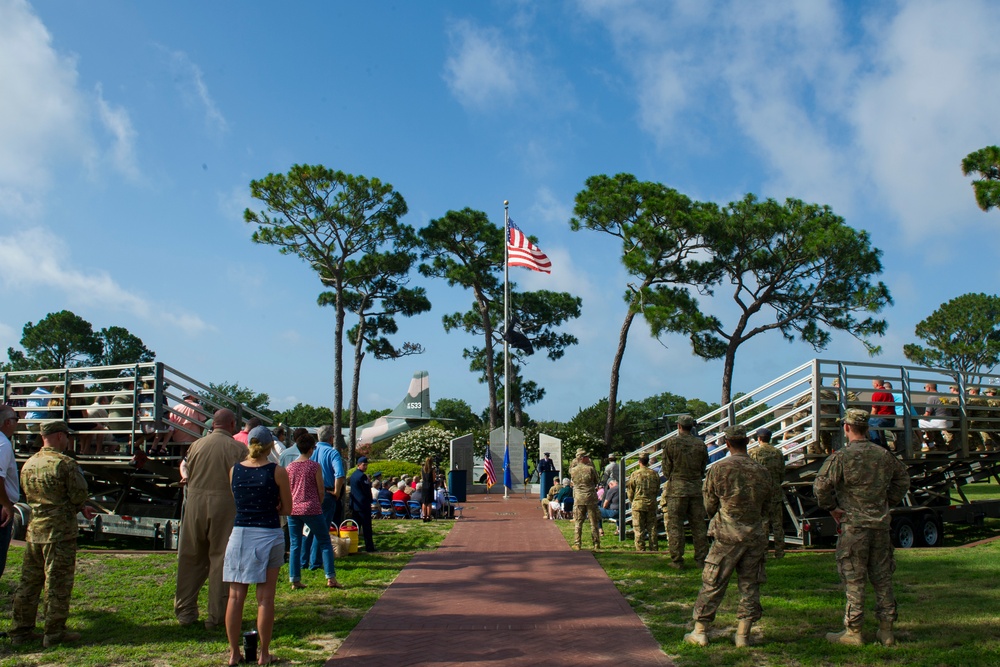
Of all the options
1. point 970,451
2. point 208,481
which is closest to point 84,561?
point 208,481

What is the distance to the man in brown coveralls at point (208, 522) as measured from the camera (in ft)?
20.6

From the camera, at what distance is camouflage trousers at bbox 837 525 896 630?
5688 millimetres

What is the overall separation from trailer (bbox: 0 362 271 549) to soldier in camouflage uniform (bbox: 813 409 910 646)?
8.54m

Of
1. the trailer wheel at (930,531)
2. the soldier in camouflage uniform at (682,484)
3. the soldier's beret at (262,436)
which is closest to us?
the soldier's beret at (262,436)

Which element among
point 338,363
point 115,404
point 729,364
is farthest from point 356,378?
point 115,404

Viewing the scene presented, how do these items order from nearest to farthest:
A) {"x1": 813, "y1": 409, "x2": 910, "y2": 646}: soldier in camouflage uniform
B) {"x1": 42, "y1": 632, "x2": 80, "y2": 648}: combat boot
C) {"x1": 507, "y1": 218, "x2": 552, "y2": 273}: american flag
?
1. {"x1": 813, "y1": 409, "x2": 910, "y2": 646}: soldier in camouflage uniform
2. {"x1": 42, "y1": 632, "x2": 80, "y2": 648}: combat boot
3. {"x1": 507, "y1": 218, "x2": 552, "y2": 273}: american flag

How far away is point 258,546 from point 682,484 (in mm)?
5605

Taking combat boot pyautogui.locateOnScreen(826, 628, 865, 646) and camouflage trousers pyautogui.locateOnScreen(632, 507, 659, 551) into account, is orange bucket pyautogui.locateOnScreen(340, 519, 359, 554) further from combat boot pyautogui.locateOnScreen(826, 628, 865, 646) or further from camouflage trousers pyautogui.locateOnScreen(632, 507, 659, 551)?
combat boot pyautogui.locateOnScreen(826, 628, 865, 646)

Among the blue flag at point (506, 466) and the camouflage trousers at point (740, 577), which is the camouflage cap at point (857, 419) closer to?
the camouflage trousers at point (740, 577)

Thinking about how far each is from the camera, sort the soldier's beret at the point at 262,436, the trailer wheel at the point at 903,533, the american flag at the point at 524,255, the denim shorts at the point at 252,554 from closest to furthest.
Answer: the denim shorts at the point at 252,554 → the soldier's beret at the point at 262,436 → the trailer wheel at the point at 903,533 → the american flag at the point at 524,255

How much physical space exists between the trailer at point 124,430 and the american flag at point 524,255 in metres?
13.5

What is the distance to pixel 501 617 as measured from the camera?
22.6 feet

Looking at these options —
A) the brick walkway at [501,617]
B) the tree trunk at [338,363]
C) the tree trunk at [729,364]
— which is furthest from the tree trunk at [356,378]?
the brick walkway at [501,617]

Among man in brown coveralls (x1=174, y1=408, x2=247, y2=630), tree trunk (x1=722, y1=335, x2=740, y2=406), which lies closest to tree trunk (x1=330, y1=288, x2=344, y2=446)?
tree trunk (x1=722, y1=335, x2=740, y2=406)
